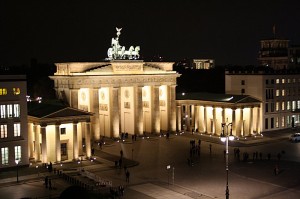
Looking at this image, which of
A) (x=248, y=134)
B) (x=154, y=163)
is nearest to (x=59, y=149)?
(x=154, y=163)

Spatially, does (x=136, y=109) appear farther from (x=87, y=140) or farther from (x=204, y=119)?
(x=87, y=140)

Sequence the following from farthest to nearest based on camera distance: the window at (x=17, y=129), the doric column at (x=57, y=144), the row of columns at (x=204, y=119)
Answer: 1. the row of columns at (x=204, y=119)
2. the doric column at (x=57, y=144)
3. the window at (x=17, y=129)

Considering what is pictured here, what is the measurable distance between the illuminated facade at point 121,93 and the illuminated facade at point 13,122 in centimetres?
1871

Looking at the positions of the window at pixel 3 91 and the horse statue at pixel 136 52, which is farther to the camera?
the horse statue at pixel 136 52

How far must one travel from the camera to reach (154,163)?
57.2 m

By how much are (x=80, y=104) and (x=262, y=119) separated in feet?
119

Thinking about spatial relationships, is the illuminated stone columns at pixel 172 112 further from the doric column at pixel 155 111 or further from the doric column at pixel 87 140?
the doric column at pixel 87 140

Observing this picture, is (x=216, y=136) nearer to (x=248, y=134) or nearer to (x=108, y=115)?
(x=248, y=134)

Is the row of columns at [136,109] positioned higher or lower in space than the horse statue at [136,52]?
lower

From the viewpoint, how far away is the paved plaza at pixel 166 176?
4259 cm

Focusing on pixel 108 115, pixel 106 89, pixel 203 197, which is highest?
pixel 106 89

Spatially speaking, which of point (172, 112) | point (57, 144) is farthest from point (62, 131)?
point (172, 112)

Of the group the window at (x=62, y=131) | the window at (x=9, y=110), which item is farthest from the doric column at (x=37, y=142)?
the window at (x=9, y=110)

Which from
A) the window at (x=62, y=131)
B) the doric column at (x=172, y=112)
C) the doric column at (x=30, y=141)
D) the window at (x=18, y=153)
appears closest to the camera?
the window at (x=18, y=153)
